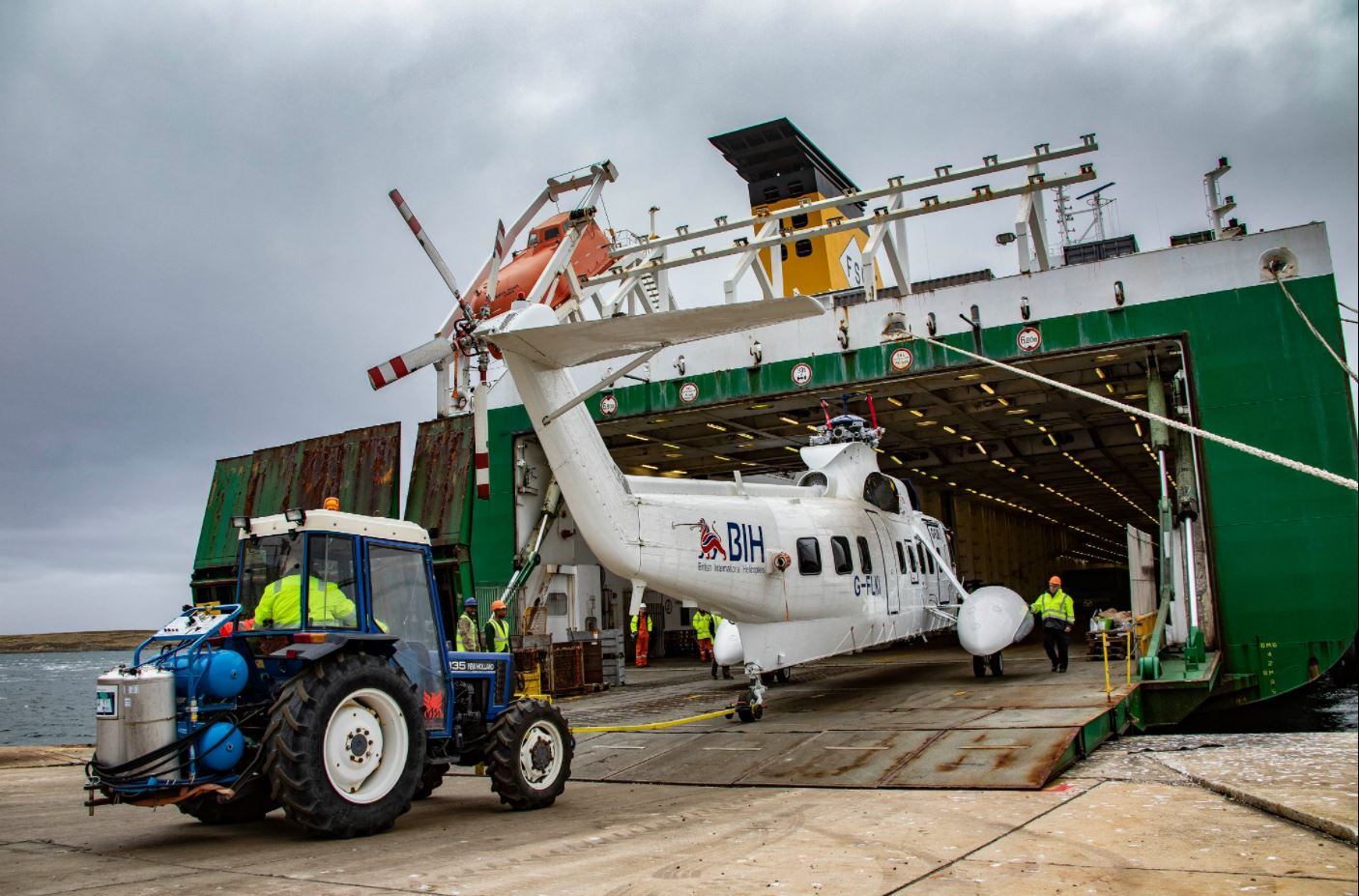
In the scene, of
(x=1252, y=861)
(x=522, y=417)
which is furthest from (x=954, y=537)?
(x=1252, y=861)

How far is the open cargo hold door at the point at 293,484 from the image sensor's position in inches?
877

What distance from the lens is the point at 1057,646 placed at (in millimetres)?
15945

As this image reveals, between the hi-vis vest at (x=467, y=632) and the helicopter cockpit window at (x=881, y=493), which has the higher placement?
the helicopter cockpit window at (x=881, y=493)

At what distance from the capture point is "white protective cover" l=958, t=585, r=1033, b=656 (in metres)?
14.6

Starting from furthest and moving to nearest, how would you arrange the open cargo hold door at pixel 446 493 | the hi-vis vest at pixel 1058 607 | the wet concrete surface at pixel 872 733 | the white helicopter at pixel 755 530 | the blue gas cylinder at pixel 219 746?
the open cargo hold door at pixel 446 493 → the hi-vis vest at pixel 1058 607 → the white helicopter at pixel 755 530 → the wet concrete surface at pixel 872 733 → the blue gas cylinder at pixel 219 746

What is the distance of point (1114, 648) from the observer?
18594 millimetres

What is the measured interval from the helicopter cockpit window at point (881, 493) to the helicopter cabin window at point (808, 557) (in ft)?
8.95

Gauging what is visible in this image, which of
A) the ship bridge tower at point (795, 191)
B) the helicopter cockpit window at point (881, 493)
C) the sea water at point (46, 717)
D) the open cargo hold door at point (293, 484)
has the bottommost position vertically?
the sea water at point (46, 717)

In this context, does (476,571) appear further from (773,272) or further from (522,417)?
(773,272)

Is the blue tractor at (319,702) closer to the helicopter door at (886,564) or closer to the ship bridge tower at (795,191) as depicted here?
the helicopter door at (886,564)

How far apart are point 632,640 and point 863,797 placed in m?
25.3

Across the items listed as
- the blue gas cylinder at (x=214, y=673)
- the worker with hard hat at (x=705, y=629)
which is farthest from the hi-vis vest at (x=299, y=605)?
the worker with hard hat at (x=705, y=629)

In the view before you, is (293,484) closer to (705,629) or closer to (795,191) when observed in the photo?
(705,629)

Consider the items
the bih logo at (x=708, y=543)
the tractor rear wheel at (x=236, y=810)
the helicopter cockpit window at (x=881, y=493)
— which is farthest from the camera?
the helicopter cockpit window at (x=881, y=493)
